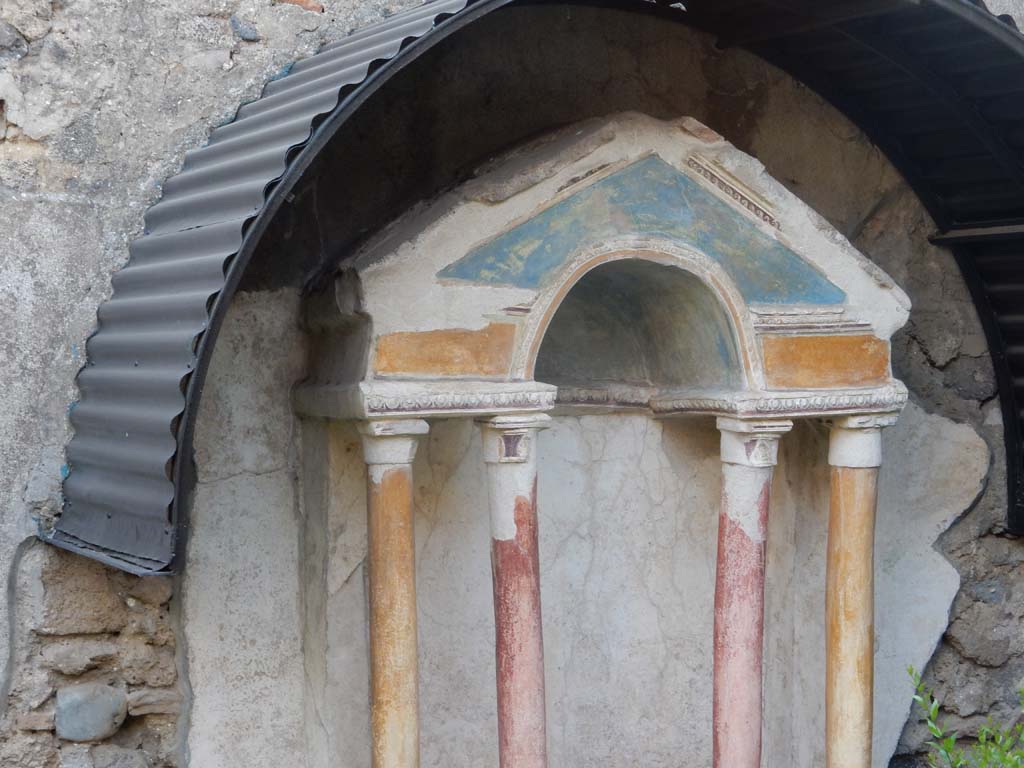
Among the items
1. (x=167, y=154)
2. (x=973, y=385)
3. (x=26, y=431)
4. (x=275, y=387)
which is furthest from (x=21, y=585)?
(x=973, y=385)

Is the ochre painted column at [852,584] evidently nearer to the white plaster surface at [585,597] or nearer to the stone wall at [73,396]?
the white plaster surface at [585,597]

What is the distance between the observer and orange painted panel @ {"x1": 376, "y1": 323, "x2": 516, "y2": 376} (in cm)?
352

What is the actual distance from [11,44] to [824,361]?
8.53 feet

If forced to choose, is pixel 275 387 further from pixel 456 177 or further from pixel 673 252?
pixel 673 252

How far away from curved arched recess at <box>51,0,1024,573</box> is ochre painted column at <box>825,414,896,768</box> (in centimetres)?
107

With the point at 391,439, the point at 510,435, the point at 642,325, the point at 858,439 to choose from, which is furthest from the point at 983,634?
the point at 391,439

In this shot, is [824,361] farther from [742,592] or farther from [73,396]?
[73,396]

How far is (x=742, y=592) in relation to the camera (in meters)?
4.03

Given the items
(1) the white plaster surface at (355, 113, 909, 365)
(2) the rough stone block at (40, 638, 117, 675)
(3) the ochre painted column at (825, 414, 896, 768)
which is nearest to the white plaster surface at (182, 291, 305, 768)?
(2) the rough stone block at (40, 638, 117, 675)

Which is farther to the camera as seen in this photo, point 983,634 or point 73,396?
point 983,634

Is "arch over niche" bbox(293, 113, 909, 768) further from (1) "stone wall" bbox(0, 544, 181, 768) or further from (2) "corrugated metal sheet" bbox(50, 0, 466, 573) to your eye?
(1) "stone wall" bbox(0, 544, 181, 768)

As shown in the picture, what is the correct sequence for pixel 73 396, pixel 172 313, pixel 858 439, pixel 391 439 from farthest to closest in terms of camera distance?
pixel 858 439 → pixel 73 396 → pixel 391 439 → pixel 172 313

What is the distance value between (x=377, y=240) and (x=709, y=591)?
71.6 inches

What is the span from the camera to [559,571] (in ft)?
14.5
